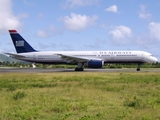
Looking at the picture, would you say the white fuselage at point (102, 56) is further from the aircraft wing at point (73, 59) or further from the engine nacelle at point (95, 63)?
the engine nacelle at point (95, 63)

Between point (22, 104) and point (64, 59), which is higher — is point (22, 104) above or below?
below

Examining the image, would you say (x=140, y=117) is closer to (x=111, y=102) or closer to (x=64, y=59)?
(x=111, y=102)

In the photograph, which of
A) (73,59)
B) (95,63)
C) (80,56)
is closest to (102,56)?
(95,63)

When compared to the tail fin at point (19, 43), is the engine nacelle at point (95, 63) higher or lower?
lower

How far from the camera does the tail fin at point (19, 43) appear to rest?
169 ft

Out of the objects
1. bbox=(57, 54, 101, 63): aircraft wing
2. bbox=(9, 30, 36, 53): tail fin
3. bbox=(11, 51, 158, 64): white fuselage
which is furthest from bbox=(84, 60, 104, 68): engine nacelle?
bbox=(9, 30, 36, 53): tail fin

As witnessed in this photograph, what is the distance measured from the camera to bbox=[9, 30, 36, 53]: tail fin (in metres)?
51.4

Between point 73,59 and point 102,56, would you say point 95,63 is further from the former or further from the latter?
point 73,59

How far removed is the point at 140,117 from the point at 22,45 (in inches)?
1765

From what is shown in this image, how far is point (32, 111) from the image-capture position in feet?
32.0

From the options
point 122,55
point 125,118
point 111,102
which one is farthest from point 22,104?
point 122,55

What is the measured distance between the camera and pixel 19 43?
51594mm

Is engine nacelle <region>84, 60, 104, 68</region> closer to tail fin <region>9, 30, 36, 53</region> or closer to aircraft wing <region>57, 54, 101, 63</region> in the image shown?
aircraft wing <region>57, 54, 101, 63</region>

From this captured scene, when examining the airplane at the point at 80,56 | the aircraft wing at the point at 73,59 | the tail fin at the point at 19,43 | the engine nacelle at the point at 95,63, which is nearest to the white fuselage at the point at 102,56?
the airplane at the point at 80,56
